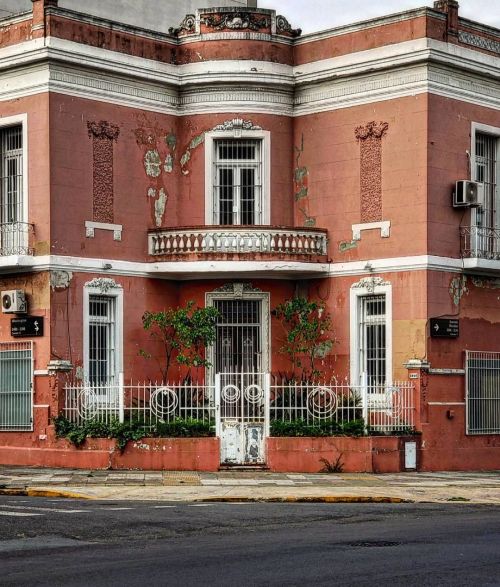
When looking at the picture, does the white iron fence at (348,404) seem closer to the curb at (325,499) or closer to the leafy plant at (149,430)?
the leafy plant at (149,430)

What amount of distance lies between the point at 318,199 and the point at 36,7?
724cm

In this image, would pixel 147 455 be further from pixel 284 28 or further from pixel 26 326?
pixel 284 28

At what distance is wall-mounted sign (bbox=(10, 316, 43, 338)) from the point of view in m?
28.8

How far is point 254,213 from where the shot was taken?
1238 inches

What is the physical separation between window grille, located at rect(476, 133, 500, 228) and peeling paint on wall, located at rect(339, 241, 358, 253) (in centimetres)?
285

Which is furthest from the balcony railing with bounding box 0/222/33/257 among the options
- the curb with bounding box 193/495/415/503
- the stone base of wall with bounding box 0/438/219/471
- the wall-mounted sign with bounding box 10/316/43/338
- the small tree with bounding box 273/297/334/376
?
the curb with bounding box 193/495/415/503

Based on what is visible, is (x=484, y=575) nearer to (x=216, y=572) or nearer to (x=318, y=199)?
(x=216, y=572)

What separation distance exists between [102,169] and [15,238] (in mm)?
2330

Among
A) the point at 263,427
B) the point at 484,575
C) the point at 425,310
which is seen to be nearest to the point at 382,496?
→ the point at 263,427

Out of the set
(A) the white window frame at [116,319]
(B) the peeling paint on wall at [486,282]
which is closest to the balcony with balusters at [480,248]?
(B) the peeling paint on wall at [486,282]

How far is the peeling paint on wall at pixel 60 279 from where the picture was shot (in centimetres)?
2875

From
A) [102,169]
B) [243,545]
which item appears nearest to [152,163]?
[102,169]

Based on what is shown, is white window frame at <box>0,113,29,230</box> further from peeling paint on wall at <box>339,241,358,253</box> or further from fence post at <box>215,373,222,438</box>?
peeling paint on wall at <box>339,241,358,253</box>

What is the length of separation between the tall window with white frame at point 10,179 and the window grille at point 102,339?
7.50ft
